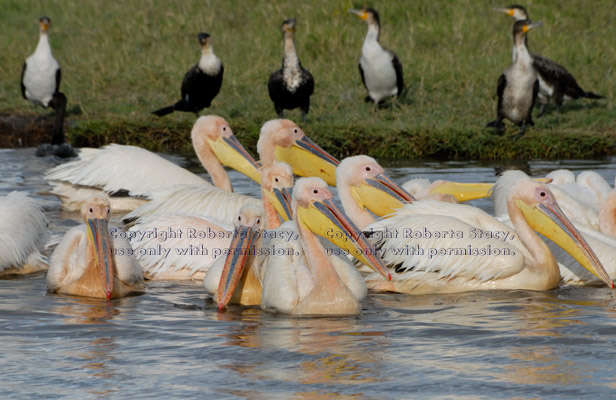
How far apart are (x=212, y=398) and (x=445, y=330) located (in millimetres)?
1140

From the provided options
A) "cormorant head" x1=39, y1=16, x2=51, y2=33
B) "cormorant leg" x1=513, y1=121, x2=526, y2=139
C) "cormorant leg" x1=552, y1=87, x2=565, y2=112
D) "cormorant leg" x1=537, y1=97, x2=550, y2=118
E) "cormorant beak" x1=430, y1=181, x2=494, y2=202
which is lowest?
"cormorant beak" x1=430, y1=181, x2=494, y2=202

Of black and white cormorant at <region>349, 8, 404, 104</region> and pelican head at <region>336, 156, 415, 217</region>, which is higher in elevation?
black and white cormorant at <region>349, 8, 404, 104</region>

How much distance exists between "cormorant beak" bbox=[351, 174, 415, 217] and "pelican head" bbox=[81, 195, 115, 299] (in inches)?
52.4

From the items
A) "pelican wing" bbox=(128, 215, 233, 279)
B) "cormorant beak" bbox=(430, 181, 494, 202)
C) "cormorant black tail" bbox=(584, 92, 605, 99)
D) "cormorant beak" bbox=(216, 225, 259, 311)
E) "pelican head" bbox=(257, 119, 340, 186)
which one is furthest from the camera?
"cormorant black tail" bbox=(584, 92, 605, 99)

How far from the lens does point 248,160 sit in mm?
6504

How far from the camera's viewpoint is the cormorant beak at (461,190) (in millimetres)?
6016

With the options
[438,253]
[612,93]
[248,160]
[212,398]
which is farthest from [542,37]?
[212,398]

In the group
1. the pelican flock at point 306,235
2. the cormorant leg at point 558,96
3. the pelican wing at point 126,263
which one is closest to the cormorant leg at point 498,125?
the cormorant leg at point 558,96

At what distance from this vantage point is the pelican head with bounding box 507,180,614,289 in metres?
4.71

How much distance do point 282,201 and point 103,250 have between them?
863 millimetres

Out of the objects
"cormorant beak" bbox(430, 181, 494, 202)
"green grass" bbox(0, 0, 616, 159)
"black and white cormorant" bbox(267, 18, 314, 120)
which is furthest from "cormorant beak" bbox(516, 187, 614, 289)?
"black and white cormorant" bbox(267, 18, 314, 120)

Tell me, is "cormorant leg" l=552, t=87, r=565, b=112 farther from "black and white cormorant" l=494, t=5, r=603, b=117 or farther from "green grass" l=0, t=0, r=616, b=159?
"green grass" l=0, t=0, r=616, b=159

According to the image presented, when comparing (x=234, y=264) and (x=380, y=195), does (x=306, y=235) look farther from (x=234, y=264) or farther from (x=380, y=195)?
(x=380, y=195)

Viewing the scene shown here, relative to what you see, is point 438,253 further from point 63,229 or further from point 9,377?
point 63,229
